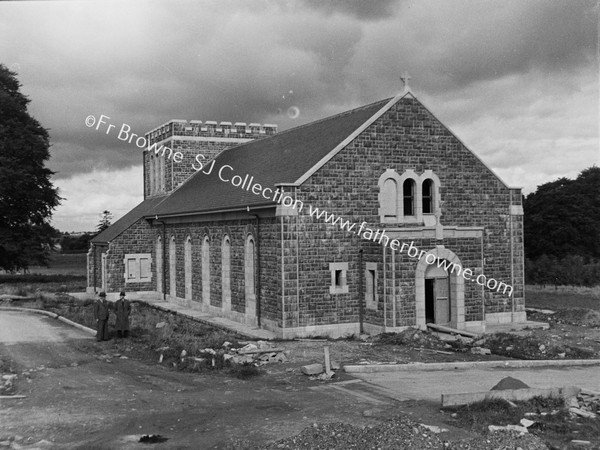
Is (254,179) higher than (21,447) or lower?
higher

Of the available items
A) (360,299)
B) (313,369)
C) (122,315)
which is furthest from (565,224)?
(313,369)

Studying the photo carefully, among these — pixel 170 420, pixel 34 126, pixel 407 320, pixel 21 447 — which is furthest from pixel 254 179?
pixel 34 126

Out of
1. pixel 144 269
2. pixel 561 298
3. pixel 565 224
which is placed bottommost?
pixel 561 298

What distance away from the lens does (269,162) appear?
90.5ft

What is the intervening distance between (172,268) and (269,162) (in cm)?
972

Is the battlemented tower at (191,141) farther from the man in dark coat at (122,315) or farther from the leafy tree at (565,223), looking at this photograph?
the leafy tree at (565,223)

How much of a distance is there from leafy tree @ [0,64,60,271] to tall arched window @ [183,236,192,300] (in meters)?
18.4

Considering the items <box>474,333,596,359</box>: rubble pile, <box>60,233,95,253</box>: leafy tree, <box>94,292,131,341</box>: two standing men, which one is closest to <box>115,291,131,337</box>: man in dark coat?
<box>94,292,131,341</box>: two standing men

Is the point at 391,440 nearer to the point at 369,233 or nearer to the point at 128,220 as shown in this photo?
the point at 369,233

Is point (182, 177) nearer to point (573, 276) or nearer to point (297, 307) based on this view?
point (297, 307)

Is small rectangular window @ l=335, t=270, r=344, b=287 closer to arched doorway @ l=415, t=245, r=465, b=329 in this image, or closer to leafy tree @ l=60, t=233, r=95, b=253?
arched doorway @ l=415, t=245, r=465, b=329

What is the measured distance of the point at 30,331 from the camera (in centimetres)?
2356

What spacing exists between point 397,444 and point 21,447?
5.93 m

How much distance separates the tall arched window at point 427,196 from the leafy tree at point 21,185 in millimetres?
30621
